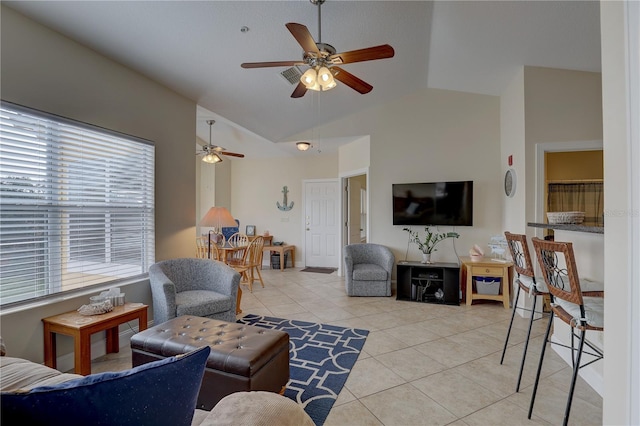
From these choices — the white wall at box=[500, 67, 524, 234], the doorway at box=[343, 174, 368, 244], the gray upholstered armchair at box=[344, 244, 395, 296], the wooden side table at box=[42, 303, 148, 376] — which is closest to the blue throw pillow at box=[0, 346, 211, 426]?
the wooden side table at box=[42, 303, 148, 376]

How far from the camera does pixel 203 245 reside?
5684mm

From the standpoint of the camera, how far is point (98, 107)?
2.80 m

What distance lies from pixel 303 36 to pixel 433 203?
3.56 m

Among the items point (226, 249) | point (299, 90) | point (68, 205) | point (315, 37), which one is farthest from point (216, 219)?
point (315, 37)

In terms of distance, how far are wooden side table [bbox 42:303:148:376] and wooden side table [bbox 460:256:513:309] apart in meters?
4.12

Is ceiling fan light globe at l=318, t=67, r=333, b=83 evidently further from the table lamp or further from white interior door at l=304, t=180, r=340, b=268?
white interior door at l=304, t=180, r=340, b=268

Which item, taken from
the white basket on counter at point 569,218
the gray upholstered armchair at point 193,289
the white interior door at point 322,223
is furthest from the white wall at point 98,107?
the white basket on counter at point 569,218

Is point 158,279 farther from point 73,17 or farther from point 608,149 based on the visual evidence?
point 608,149

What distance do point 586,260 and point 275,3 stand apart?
3.31m

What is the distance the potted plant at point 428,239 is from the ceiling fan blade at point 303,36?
3.44 meters

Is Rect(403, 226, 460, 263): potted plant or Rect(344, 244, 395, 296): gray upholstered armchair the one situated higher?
Rect(403, 226, 460, 263): potted plant

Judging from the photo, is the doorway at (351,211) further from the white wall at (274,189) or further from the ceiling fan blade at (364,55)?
the ceiling fan blade at (364,55)

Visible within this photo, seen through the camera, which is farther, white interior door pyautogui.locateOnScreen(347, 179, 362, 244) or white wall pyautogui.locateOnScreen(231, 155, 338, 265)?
white wall pyautogui.locateOnScreen(231, 155, 338, 265)

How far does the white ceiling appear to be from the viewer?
2523mm
